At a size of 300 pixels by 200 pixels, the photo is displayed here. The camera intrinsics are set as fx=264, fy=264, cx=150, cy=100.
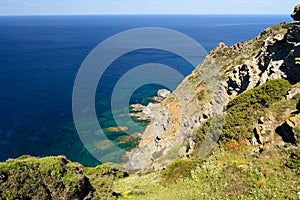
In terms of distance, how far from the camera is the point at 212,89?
46.2 m

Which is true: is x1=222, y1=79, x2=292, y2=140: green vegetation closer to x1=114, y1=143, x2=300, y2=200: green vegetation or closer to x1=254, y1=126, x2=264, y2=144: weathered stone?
x1=254, y1=126, x2=264, y2=144: weathered stone

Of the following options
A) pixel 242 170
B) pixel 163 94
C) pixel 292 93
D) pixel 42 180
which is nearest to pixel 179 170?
pixel 242 170

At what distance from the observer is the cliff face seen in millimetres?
25812

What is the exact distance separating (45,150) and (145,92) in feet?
140

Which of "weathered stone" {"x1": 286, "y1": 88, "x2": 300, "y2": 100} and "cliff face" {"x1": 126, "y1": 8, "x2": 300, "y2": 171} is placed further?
"cliff face" {"x1": 126, "y1": 8, "x2": 300, "y2": 171}

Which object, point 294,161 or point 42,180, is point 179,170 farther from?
point 42,180

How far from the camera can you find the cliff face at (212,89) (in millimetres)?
25812

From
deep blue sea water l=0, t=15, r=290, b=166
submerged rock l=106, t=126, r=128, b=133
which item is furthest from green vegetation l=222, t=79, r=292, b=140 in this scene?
submerged rock l=106, t=126, r=128, b=133

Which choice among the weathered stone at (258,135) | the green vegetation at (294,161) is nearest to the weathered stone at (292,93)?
the weathered stone at (258,135)

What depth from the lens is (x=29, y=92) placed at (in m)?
84.7

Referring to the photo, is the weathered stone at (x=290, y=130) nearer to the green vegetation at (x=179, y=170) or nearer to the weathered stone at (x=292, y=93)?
the weathered stone at (x=292, y=93)

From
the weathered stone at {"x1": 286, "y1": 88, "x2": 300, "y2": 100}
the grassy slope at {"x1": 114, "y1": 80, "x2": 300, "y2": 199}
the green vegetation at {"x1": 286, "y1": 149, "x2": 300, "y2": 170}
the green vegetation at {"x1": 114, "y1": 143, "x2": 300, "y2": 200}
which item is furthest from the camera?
the weathered stone at {"x1": 286, "y1": 88, "x2": 300, "y2": 100}

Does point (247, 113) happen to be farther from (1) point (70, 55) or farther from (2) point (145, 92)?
(1) point (70, 55)

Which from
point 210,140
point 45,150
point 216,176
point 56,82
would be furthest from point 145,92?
point 216,176
